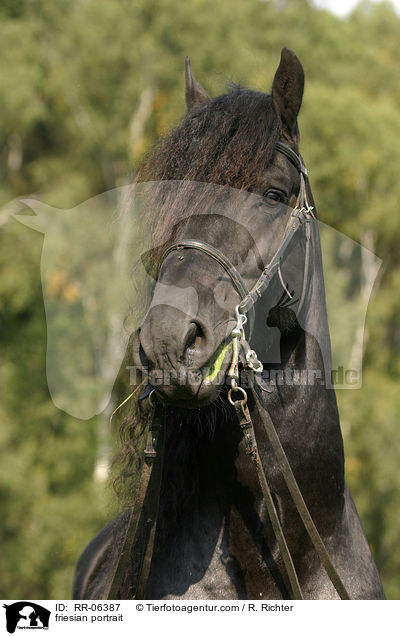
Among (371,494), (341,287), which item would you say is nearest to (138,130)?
(341,287)

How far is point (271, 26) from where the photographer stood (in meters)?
16.7

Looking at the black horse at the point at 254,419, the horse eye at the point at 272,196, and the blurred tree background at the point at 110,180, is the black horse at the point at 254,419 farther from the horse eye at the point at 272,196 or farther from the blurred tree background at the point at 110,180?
the blurred tree background at the point at 110,180

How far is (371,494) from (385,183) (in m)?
7.39

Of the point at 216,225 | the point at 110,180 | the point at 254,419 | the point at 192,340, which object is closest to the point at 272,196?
the point at 216,225

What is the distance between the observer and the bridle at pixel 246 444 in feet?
7.61

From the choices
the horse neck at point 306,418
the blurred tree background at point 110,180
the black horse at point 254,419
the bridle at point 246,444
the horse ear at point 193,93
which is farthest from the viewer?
the blurred tree background at point 110,180

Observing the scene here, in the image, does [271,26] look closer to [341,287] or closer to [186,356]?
[341,287]

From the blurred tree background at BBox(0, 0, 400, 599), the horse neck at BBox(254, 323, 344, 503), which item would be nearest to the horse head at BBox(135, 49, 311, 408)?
the horse neck at BBox(254, 323, 344, 503)

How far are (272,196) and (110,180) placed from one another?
1423 centimetres

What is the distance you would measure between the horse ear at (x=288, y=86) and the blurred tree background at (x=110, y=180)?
36.4ft
